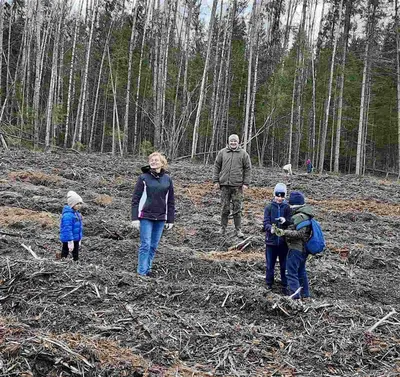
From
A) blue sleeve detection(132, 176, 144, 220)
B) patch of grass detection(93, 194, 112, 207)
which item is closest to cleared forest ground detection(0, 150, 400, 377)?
blue sleeve detection(132, 176, 144, 220)

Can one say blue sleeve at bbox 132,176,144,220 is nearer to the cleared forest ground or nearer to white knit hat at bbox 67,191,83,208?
white knit hat at bbox 67,191,83,208

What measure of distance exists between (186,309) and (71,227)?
2362 mm

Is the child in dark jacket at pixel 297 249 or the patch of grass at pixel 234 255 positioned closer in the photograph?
the child in dark jacket at pixel 297 249

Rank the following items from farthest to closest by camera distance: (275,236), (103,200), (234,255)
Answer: (103,200)
(234,255)
(275,236)

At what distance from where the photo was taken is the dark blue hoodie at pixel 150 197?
5.55 m

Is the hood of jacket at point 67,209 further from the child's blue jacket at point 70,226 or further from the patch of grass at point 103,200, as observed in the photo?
the patch of grass at point 103,200

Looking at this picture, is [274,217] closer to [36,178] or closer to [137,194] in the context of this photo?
[137,194]

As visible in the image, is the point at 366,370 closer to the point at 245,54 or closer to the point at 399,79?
the point at 399,79

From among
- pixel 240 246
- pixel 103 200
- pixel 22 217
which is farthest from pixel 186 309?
pixel 103 200

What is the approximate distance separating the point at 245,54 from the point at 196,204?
26.5 metres

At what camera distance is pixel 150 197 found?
5.57 metres

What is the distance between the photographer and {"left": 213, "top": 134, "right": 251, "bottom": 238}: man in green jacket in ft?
25.8

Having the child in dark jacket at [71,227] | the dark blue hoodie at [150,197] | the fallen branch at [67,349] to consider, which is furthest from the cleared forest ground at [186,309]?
the dark blue hoodie at [150,197]

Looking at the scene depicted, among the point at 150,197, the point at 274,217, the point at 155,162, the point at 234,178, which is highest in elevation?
the point at 155,162
